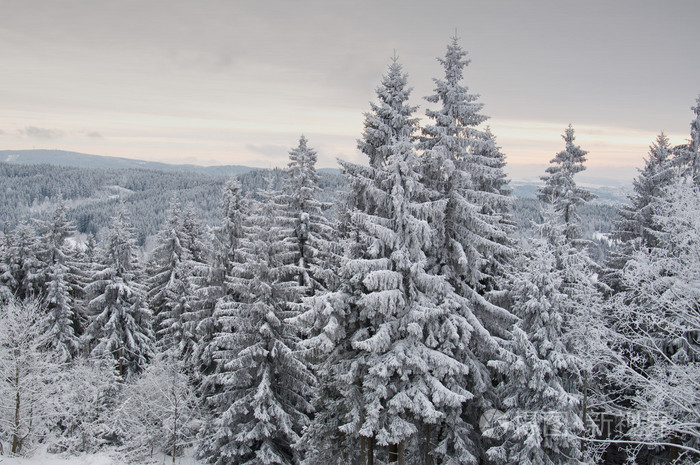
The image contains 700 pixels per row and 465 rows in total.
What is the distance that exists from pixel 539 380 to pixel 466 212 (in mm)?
6370

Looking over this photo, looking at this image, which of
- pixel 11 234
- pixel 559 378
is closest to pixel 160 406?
pixel 559 378

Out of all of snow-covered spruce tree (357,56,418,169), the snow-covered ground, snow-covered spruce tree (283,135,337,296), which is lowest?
the snow-covered ground

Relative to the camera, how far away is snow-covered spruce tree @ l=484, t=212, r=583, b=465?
48.1ft

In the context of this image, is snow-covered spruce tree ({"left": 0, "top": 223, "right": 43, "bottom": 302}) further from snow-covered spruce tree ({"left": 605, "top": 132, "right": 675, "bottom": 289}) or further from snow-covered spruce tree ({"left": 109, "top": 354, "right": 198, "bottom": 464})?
snow-covered spruce tree ({"left": 605, "top": 132, "right": 675, "bottom": 289})

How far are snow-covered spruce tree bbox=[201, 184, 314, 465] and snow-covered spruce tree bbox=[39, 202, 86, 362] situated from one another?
1798 centimetres

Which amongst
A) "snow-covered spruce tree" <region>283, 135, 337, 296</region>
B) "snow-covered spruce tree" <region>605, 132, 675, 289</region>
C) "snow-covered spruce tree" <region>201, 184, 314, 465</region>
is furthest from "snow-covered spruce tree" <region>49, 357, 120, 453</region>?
"snow-covered spruce tree" <region>605, 132, 675, 289</region>

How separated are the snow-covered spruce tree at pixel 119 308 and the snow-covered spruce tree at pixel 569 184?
2780cm

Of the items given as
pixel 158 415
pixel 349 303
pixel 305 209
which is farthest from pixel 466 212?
pixel 158 415

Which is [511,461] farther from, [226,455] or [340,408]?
[226,455]

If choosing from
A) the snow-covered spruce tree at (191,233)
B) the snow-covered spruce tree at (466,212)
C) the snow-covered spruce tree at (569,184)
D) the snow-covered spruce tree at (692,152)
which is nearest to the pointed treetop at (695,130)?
the snow-covered spruce tree at (692,152)

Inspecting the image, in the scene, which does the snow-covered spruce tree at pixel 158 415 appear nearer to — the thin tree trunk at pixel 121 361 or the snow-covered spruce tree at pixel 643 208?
the thin tree trunk at pixel 121 361

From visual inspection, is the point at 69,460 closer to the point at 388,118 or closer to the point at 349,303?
the point at 349,303

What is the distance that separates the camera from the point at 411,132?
16703mm

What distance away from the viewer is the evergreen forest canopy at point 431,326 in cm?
1420
